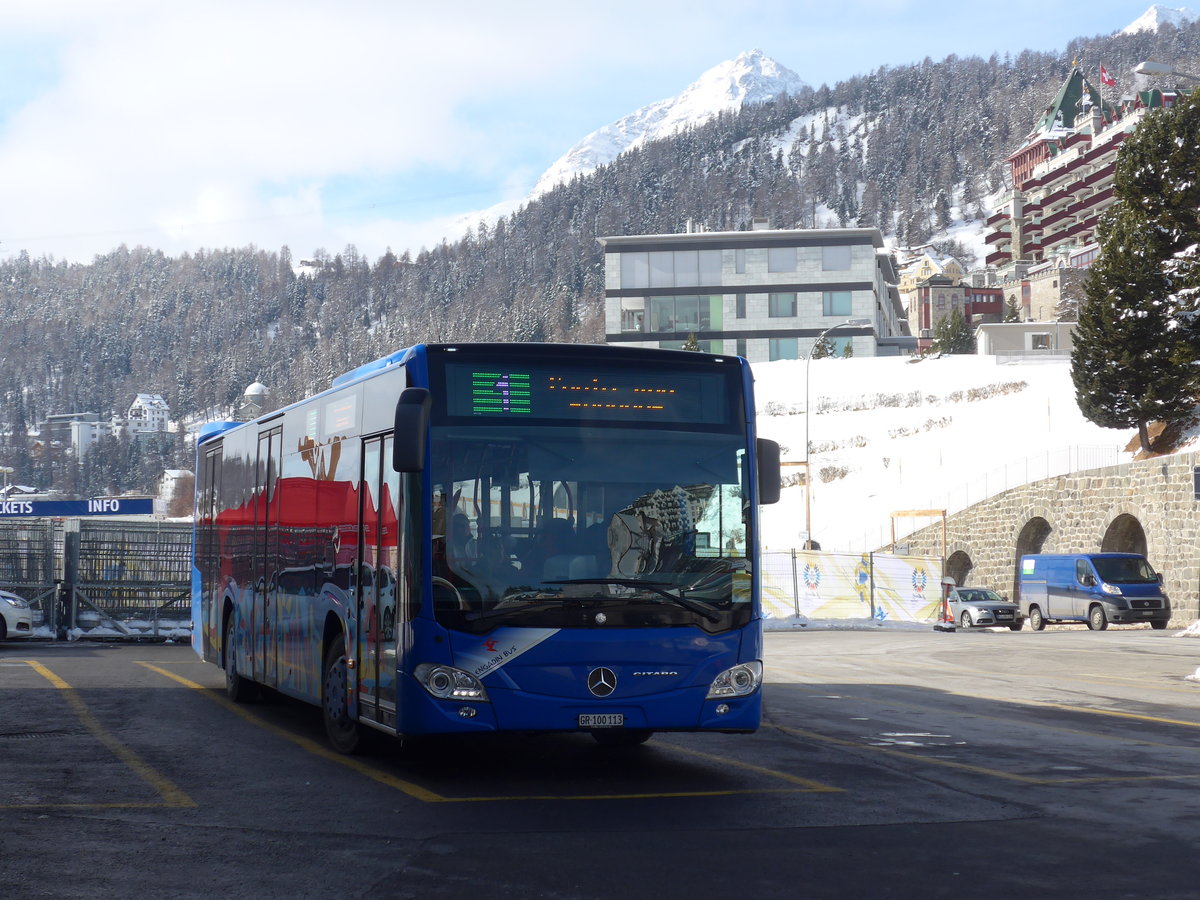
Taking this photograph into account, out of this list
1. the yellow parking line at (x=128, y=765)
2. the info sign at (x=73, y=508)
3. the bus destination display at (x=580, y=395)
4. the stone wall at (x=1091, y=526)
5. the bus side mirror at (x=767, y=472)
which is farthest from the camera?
the stone wall at (x=1091, y=526)

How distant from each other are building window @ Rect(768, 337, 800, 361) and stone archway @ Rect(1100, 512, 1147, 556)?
2298 inches

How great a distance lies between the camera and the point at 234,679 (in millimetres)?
15133

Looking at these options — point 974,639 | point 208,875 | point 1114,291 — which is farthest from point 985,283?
point 208,875

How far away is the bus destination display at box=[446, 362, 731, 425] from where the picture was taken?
950 cm

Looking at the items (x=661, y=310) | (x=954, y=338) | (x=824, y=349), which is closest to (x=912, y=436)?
(x=824, y=349)

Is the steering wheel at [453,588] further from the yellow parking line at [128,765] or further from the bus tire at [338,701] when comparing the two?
the yellow parking line at [128,765]

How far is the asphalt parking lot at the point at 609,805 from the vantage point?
6574 millimetres

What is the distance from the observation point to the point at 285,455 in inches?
504

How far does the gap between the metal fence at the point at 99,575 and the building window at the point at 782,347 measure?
7774 centimetres

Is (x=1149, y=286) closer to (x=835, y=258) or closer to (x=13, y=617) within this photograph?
(x=13, y=617)

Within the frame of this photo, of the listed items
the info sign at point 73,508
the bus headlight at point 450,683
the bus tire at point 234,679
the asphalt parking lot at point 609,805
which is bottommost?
the asphalt parking lot at point 609,805

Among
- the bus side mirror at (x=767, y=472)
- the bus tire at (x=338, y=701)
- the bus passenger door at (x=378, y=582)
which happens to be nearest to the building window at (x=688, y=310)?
the bus tire at (x=338, y=701)

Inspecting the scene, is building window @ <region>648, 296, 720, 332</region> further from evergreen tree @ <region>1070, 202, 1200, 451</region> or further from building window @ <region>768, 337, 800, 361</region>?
evergreen tree @ <region>1070, 202, 1200, 451</region>

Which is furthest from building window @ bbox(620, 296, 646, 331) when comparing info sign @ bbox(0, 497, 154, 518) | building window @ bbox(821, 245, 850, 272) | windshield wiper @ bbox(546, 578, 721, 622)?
windshield wiper @ bbox(546, 578, 721, 622)
